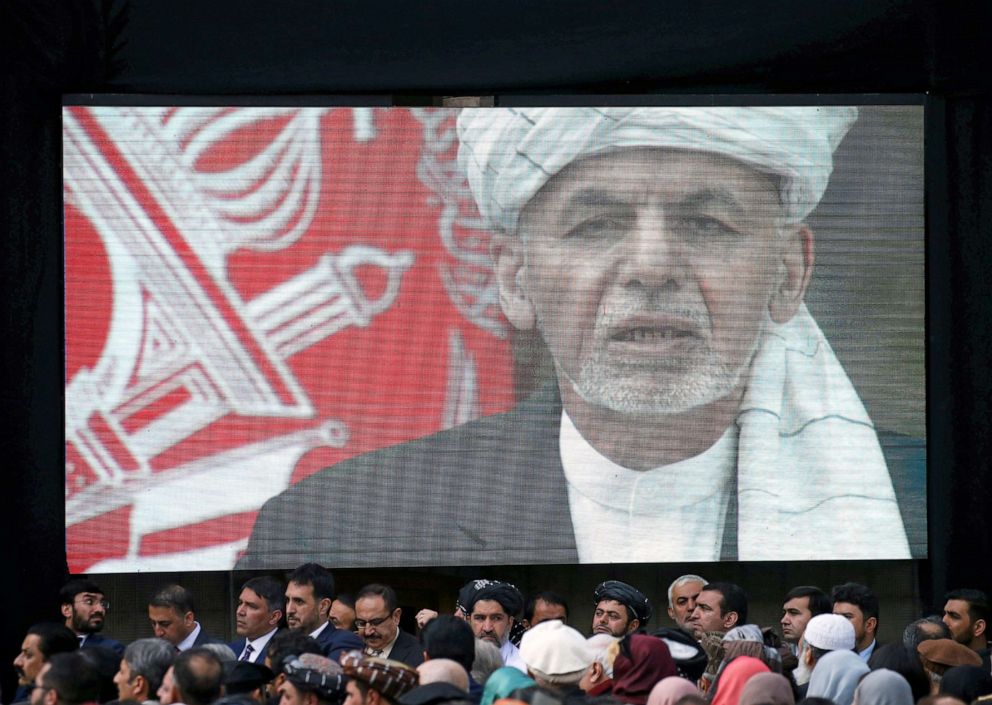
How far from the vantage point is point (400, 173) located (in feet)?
26.7

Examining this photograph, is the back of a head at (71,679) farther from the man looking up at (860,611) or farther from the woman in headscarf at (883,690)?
the man looking up at (860,611)

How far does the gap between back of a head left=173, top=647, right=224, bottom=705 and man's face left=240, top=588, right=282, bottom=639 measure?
1.92m

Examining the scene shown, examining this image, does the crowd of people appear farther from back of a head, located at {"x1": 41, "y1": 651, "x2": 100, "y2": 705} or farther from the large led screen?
the large led screen

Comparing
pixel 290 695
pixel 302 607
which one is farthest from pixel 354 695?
pixel 302 607

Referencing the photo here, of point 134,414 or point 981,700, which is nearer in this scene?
point 981,700

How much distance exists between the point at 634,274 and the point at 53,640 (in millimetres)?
3568

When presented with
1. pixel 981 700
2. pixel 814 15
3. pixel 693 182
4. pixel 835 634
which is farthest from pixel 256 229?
pixel 981 700

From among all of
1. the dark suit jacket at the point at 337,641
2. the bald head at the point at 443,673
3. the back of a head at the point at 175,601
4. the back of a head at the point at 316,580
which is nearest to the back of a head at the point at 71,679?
the bald head at the point at 443,673

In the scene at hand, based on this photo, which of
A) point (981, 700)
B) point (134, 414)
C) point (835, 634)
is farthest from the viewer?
point (134, 414)

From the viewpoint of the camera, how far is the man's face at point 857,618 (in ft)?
22.0

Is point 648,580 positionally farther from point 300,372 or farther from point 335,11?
point 335,11

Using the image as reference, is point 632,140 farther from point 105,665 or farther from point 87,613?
point 105,665

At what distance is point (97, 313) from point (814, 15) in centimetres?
391

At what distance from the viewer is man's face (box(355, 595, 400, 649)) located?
21.0 feet
